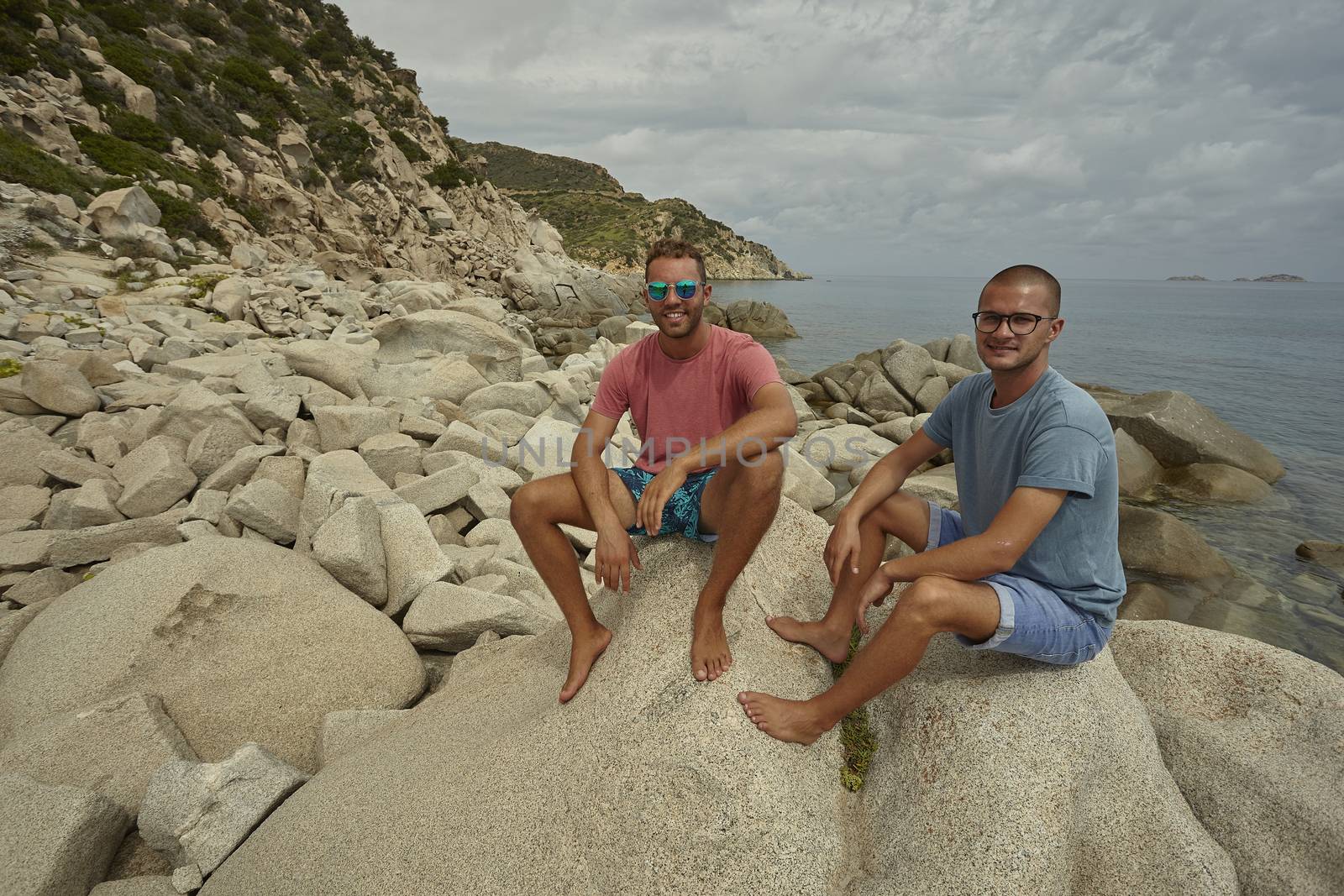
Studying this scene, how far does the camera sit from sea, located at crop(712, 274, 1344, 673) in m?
8.22

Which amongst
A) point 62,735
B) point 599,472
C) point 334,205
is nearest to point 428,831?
point 599,472

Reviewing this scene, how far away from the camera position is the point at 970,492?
3.29m

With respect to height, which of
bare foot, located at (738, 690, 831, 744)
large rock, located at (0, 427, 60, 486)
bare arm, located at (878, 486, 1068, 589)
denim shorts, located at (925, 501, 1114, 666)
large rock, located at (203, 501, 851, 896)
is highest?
bare arm, located at (878, 486, 1068, 589)

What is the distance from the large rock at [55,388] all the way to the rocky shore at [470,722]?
0.03 m

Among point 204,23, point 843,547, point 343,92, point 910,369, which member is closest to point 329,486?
point 843,547

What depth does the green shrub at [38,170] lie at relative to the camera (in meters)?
14.6

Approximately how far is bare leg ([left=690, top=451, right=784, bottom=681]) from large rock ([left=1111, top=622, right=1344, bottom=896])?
219 cm

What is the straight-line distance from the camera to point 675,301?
3.40 metres

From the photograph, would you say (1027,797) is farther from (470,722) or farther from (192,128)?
(192,128)

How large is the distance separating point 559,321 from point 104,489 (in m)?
27.1

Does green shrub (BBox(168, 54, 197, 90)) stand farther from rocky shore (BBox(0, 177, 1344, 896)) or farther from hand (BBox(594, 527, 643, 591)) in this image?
hand (BBox(594, 527, 643, 591))

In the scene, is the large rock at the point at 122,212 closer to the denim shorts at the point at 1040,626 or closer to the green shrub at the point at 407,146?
the denim shorts at the point at 1040,626

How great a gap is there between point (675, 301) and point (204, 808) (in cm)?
339

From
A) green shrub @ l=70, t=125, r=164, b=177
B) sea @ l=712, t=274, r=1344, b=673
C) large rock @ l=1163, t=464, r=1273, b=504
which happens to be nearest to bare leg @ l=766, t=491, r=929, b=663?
sea @ l=712, t=274, r=1344, b=673
